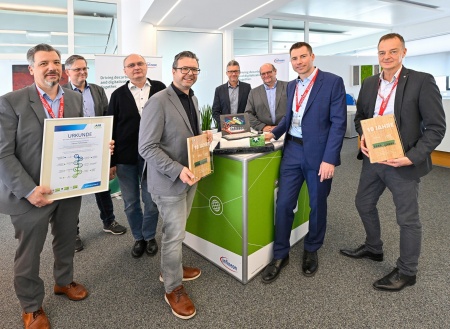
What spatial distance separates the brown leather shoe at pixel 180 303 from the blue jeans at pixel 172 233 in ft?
0.12

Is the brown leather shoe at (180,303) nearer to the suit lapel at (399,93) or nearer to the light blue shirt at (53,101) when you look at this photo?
the light blue shirt at (53,101)

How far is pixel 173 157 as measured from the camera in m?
1.79

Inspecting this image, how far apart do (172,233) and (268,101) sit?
7.20ft

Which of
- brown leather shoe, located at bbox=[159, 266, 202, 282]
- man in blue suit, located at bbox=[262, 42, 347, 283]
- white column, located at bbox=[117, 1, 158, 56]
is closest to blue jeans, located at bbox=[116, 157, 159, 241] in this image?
brown leather shoe, located at bbox=[159, 266, 202, 282]

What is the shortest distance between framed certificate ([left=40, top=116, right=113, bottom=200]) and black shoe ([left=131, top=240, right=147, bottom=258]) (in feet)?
3.25

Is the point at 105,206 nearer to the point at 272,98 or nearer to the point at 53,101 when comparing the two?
the point at 53,101

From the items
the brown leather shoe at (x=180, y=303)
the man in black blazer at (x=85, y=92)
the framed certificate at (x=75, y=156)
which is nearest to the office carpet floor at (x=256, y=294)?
the brown leather shoe at (x=180, y=303)

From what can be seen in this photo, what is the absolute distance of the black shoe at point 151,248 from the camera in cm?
258

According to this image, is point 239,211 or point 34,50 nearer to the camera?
point 34,50

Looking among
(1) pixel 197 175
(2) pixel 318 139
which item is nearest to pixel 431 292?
(2) pixel 318 139

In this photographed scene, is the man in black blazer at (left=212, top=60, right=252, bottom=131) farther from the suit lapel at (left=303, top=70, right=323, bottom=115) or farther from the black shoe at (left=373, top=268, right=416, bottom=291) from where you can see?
the black shoe at (left=373, top=268, right=416, bottom=291)

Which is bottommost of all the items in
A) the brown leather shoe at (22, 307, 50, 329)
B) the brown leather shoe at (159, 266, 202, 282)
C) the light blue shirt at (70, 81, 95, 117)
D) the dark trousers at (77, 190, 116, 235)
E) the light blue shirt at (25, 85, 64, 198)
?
the brown leather shoe at (22, 307, 50, 329)

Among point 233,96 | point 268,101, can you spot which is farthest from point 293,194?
point 233,96

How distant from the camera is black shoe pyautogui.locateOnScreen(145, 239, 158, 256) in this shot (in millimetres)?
2575
